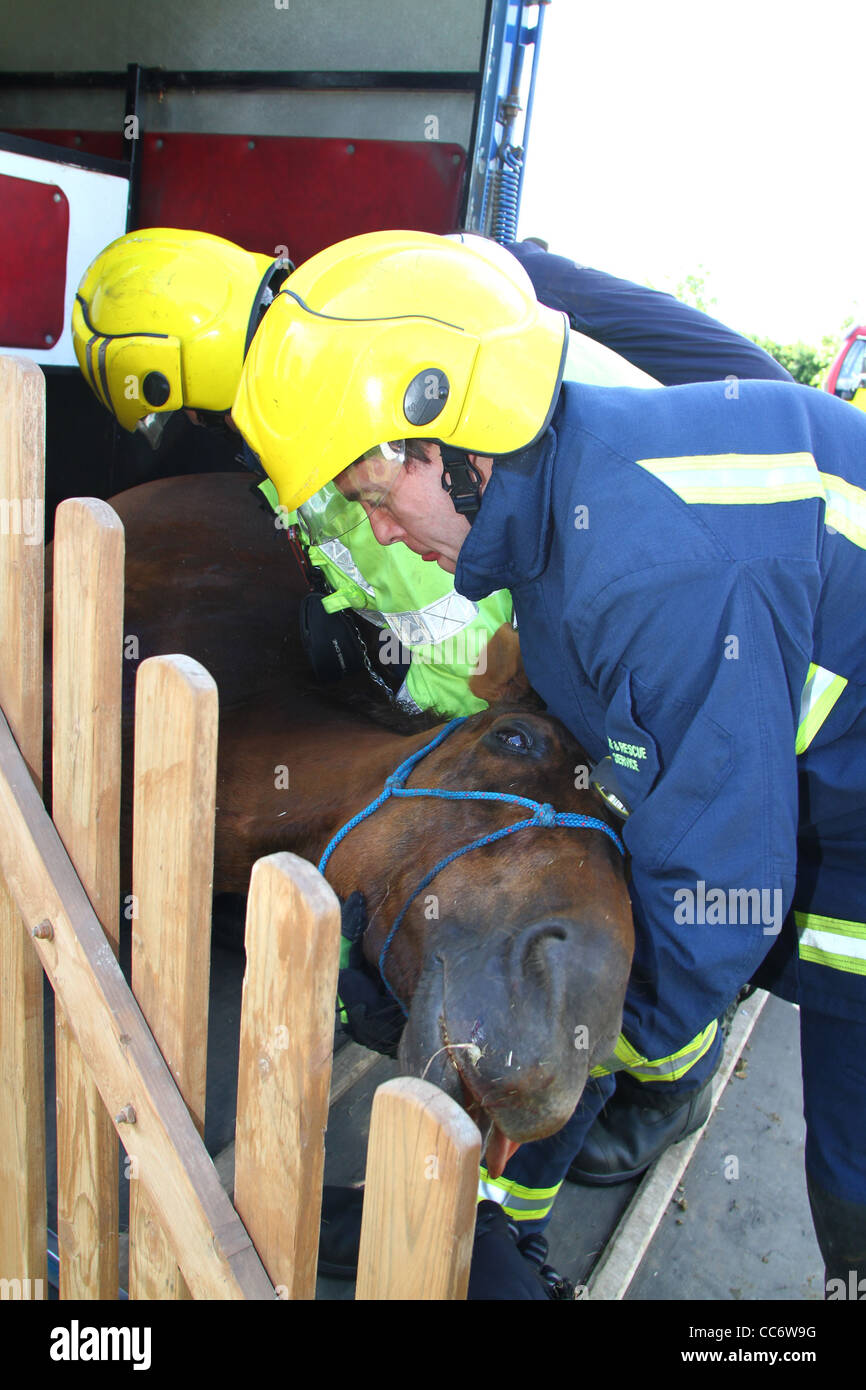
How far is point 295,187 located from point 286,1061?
4.14 meters

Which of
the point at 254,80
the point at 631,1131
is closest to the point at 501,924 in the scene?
the point at 631,1131

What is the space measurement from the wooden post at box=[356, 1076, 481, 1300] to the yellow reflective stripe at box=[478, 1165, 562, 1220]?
151 centimetres

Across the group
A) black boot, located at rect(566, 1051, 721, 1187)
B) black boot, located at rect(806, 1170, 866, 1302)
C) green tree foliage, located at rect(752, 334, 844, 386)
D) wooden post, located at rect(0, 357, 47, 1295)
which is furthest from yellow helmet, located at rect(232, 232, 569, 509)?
green tree foliage, located at rect(752, 334, 844, 386)

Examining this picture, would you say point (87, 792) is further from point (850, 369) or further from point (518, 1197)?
point (850, 369)

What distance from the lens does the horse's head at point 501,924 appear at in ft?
5.07

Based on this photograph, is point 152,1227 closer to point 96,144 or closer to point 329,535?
point 329,535

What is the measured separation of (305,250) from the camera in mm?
4355

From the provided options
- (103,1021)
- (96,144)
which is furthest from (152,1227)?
(96,144)

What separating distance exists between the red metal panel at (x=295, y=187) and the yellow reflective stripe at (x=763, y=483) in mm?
2769

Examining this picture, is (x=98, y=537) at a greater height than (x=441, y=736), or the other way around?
(x=98, y=537)

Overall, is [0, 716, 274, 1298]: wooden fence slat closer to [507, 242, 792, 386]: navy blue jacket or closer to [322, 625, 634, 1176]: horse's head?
[322, 625, 634, 1176]: horse's head

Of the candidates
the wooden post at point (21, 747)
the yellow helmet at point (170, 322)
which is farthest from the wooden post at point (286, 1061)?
the yellow helmet at point (170, 322)

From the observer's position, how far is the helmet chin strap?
6.24 feet

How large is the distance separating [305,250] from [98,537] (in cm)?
341
